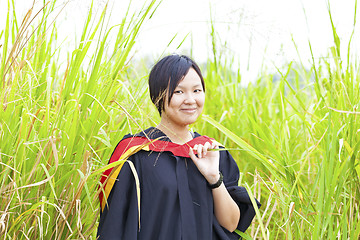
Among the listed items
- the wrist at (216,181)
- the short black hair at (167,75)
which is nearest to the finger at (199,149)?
the wrist at (216,181)

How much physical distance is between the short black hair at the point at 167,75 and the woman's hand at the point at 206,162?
215mm

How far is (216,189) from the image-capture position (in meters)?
1.83

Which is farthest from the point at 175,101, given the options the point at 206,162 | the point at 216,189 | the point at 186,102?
the point at 216,189

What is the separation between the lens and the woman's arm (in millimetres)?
1788

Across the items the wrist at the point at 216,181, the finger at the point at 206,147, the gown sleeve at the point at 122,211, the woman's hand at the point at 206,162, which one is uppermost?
the finger at the point at 206,147

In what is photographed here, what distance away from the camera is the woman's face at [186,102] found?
5.90 ft

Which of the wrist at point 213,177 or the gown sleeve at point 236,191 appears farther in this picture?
the gown sleeve at point 236,191

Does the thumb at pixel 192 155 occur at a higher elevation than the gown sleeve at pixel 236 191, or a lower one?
higher

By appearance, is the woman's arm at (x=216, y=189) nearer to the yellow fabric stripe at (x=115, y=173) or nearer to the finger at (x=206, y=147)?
the finger at (x=206, y=147)

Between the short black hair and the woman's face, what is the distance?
0.06 feet

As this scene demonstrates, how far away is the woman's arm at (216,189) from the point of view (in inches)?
70.4

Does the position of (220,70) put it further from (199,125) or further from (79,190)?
(79,190)

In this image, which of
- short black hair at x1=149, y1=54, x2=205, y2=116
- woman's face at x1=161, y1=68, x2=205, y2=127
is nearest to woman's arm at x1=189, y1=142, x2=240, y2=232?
woman's face at x1=161, y1=68, x2=205, y2=127

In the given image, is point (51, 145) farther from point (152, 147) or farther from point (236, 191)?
point (236, 191)
